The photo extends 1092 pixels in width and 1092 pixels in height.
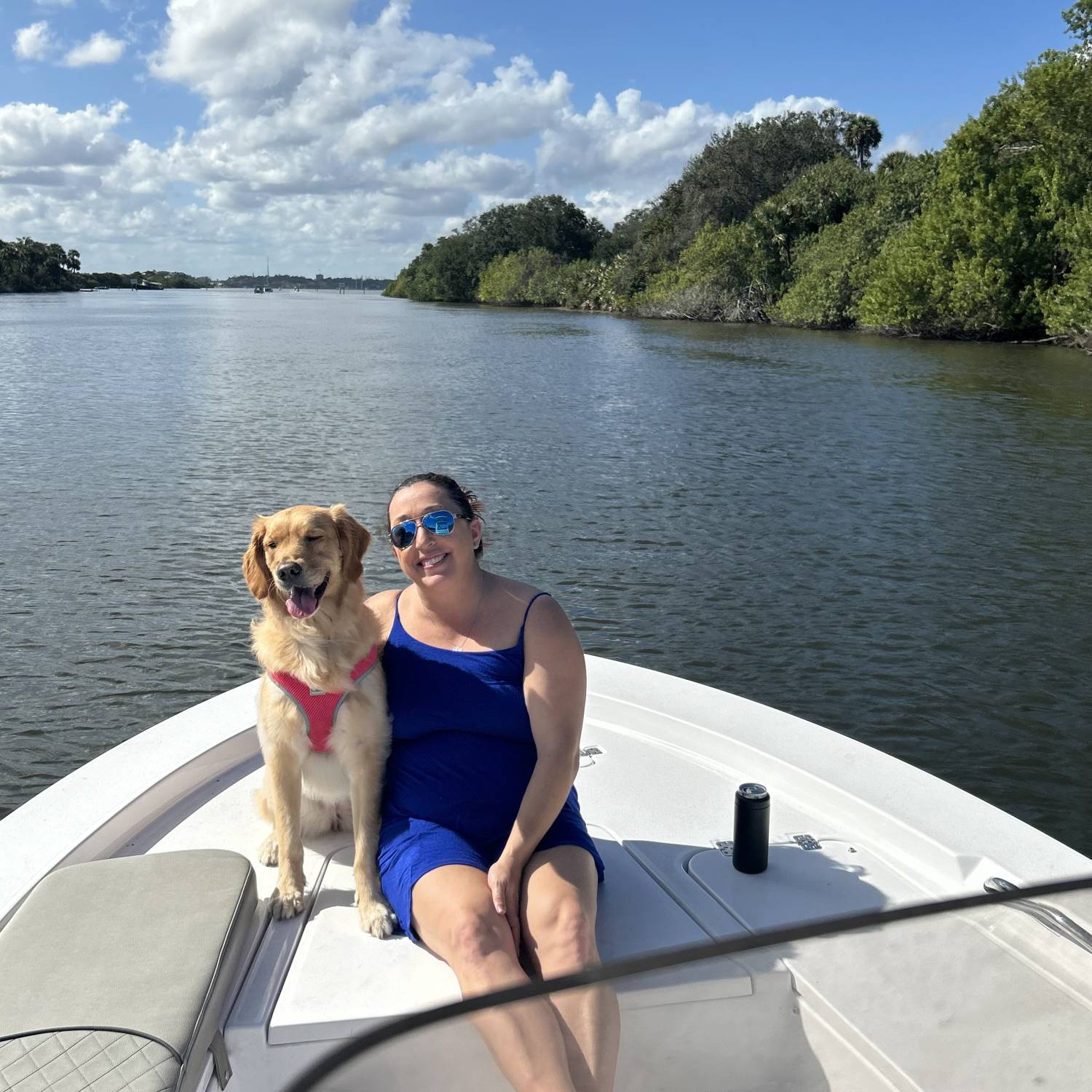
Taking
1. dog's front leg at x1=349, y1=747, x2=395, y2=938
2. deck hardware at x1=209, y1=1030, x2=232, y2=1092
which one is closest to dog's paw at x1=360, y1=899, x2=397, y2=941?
dog's front leg at x1=349, y1=747, x2=395, y2=938

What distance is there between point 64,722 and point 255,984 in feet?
20.0

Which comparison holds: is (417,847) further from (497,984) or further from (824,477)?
(824,477)

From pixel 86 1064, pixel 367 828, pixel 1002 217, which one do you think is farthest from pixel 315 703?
pixel 1002 217

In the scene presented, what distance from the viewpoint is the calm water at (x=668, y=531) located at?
27.5 ft

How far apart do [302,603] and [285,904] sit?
0.94 m

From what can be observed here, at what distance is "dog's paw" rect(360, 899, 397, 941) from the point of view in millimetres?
3082

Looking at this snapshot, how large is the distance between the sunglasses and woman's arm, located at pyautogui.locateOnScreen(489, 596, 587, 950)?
0.38m

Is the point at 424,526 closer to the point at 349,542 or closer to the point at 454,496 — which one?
the point at 454,496

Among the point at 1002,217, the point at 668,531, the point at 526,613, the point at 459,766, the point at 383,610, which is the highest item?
the point at 1002,217

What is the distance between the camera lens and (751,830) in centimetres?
335

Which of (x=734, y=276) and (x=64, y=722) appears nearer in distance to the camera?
(x=64, y=722)

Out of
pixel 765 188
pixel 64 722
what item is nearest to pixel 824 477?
pixel 64 722

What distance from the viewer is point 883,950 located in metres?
1.32

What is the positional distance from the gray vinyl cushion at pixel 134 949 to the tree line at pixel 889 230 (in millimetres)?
38930
